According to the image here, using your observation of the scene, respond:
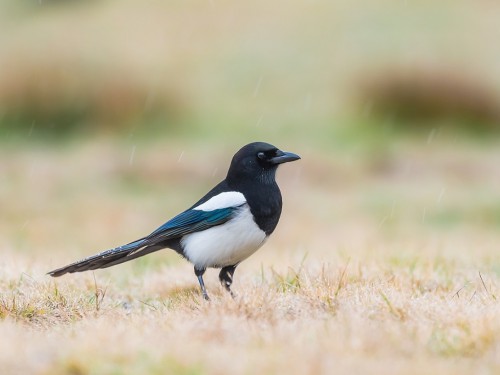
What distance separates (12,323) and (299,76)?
17.7 meters

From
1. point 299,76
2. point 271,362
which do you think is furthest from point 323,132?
point 271,362

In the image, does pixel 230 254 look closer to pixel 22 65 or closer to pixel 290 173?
pixel 290 173

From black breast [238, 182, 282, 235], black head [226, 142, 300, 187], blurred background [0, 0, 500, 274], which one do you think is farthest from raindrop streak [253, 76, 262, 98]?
black breast [238, 182, 282, 235]

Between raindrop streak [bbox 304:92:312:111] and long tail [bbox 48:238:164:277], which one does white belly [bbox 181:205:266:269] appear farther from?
raindrop streak [bbox 304:92:312:111]

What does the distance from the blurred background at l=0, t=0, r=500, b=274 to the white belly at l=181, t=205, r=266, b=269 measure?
75.4 inches

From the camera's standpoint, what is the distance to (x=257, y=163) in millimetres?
6309

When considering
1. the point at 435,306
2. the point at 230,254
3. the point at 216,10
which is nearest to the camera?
the point at 435,306

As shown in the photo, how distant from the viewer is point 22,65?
2034cm

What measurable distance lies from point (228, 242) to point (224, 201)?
0.28 m

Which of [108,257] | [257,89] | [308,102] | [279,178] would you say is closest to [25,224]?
[279,178]

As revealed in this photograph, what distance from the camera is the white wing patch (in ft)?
19.8

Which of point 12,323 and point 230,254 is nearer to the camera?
point 12,323

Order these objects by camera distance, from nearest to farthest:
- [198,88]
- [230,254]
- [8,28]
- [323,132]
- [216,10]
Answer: [230,254], [323,132], [198,88], [8,28], [216,10]

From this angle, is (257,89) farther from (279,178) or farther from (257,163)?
(257,163)
